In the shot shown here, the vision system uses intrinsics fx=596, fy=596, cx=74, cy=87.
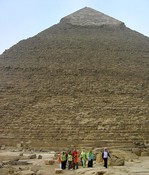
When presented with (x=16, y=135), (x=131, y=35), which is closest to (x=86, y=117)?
(x=16, y=135)

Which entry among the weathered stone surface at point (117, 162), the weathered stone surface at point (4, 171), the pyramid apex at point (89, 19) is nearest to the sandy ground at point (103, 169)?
the weathered stone surface at point (117, 162)

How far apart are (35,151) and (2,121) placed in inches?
200

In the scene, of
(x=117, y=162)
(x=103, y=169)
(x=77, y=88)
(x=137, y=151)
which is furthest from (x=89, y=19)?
(x=103, y=169)

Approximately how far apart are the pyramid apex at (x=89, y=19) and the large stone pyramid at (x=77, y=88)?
64cm

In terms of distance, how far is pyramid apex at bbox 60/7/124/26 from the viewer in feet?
160

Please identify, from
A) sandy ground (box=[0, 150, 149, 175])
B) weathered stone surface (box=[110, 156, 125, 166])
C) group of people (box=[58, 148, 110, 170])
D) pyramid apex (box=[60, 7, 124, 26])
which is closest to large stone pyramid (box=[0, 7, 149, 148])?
pyramid apex (box=[60, 7, 124, 26])

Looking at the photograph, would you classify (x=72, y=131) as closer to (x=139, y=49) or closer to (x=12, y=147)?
(x=12, y=147)

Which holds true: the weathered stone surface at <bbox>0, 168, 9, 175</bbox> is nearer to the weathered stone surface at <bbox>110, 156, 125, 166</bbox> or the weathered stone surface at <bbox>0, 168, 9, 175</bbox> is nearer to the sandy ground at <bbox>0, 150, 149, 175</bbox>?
the sandy ground at <bbox>0, 150, 149, 175</bbox>

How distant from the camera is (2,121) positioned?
3228cm

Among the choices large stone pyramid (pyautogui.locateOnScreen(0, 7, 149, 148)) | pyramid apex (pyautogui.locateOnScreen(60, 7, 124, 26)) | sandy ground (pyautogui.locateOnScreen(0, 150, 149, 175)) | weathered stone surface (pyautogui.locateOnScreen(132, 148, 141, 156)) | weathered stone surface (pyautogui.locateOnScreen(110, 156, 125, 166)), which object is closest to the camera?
sandy ground (pyautogui.locateOnScreen(0, 150, 149, 175))

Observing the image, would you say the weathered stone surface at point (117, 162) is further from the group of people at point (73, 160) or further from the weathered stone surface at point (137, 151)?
the weathered stone surface at point (137, 151)

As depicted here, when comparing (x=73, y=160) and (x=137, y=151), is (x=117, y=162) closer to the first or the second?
(x=73, y=160)

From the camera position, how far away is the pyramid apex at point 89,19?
48656 millimetres

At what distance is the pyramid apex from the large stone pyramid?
64 cm
